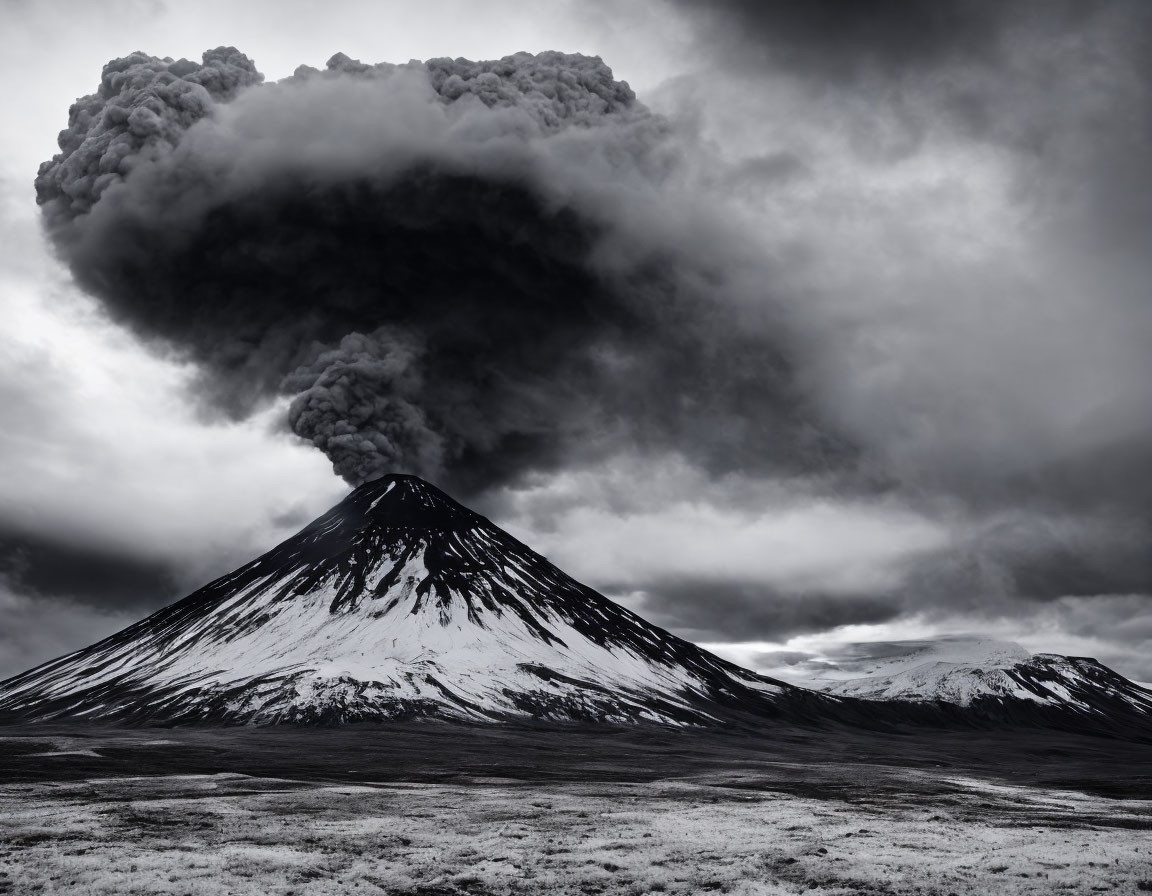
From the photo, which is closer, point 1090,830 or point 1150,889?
point 1150,889

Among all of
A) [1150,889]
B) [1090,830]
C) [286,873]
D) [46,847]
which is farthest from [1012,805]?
[46,847]

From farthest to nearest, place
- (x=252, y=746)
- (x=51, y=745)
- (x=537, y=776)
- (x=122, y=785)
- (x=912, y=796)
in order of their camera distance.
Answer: (x=252, y=746), (x=51, y=745), (x=537, y=776), (x=912, y=796), (x=122, y=785)

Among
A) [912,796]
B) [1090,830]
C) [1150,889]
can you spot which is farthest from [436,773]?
[1150,889]

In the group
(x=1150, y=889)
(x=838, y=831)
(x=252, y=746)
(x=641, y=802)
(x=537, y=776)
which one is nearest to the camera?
(x=1150, y=889)

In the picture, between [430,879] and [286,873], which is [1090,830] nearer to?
[430,879]

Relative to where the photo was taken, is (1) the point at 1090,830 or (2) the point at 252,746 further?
(2) the point at 252,746

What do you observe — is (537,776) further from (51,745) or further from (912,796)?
(51,745)
